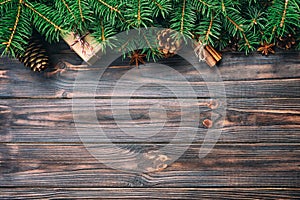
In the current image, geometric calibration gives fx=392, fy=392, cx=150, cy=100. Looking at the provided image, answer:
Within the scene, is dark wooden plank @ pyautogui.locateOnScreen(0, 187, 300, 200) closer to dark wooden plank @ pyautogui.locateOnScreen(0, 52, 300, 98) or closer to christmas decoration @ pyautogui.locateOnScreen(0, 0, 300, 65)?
dark wooden plank @ pyautogui.locateOnScreen(0, 52, 300, 98)

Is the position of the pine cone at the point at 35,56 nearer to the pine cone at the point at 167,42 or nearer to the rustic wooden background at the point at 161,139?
the rustic wooden background at the point at 161,139

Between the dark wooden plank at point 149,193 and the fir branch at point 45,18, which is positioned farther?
the dark wooden plank at point 149,193

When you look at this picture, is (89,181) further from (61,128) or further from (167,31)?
(167,31)

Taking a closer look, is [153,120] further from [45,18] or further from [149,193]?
[45,18]

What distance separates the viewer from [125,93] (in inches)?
41.1

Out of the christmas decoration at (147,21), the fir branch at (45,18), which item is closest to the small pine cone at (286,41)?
the christmas decoration at (147,21)

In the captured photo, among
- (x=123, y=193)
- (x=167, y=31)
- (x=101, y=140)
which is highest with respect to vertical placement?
(x=167, y=31)

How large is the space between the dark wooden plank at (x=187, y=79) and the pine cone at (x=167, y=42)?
0.07 metres

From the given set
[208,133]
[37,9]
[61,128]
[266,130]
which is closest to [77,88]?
[61,128]

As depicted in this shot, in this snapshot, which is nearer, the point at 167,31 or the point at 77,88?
the point at 167,31

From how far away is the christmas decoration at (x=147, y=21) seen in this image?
0.89 m

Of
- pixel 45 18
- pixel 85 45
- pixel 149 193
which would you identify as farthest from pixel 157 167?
pixel 45 18

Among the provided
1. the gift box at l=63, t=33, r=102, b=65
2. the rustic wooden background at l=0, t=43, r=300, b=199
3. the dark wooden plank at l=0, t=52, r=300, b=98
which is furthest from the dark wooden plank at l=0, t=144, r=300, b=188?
the gift box at l=63, t=33, r=102, b=65

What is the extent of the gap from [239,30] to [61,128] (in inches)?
20.7
